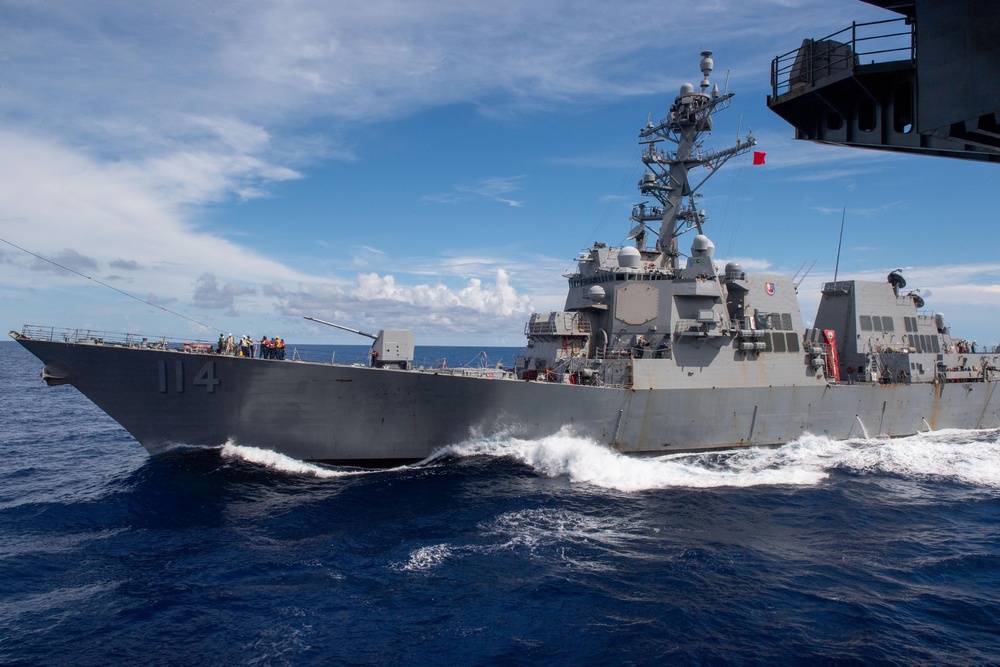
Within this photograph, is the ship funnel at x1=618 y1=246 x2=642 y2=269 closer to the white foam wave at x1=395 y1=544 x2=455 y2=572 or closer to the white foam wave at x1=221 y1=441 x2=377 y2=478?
the white foam wave at x1=221 y1=441 x2=377 y2=478

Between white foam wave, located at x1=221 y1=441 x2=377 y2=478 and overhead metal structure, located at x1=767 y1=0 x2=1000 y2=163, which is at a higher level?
overhead metal structure, located at x1=767 y1=0 x2=1000 y2=163

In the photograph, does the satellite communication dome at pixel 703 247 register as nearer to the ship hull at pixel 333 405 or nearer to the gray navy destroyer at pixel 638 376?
the gray navy destroyer at pixel 638 376

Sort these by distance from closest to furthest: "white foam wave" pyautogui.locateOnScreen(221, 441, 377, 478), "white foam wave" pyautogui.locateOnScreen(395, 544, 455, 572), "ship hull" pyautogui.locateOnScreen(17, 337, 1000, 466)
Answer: "white foam wave" pyautogui.locateOnScreen(395, 544, 455, 572), "ship hull" pyautogui.locateOnScreen(17, 337, 1000, 466), "white foam wave" pyautogui.locateOnScreen(221, 441, 377, 478)

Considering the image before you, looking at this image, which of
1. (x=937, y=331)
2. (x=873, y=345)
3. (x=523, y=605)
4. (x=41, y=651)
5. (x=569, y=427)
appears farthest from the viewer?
(x=937, y=331)

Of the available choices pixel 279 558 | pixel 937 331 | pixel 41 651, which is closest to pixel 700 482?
pixel 279 558

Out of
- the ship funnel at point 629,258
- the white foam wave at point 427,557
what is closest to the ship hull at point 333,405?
the ship funnel at point 629,258

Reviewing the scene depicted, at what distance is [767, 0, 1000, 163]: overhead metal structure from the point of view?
6.41 meters

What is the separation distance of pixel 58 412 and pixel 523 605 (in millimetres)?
32196

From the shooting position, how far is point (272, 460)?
16875 mm


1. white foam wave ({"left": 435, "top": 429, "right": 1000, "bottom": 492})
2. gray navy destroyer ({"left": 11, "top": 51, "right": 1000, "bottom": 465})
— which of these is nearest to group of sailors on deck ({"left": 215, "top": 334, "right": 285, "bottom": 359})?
gray navy destroyer ({"left": 11, "top": 51, "right": 1000, "bottom": 465})

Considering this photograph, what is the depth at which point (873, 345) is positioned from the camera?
25.1m

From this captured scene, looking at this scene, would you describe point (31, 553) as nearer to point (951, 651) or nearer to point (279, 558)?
point (279, 558)

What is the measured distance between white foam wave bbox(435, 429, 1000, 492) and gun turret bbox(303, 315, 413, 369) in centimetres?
288

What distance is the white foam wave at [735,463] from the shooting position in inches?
669
